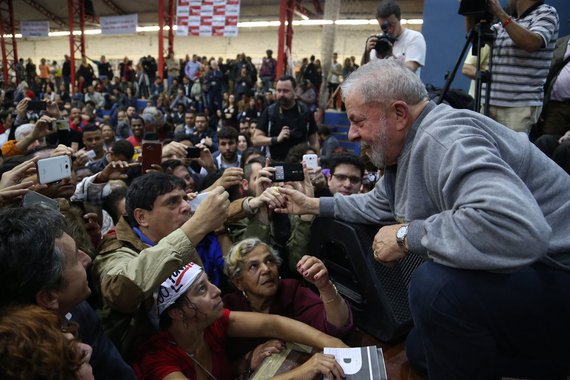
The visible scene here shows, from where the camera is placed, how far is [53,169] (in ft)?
6.72

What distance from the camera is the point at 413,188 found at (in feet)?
4.20

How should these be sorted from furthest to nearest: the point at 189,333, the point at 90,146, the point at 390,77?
1. the point at 90,146
2. the point at 189,333
3. the point at 390,77

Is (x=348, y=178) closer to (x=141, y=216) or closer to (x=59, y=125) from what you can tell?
(x=141, y=216)

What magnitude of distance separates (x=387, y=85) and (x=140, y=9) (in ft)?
63.6

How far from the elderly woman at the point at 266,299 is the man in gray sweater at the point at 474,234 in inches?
22.4

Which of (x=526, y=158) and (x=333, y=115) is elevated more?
(x=526, y=158)

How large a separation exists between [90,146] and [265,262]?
3.29 metres

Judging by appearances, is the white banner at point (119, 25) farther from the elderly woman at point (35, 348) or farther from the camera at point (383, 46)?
the elderly woman at point (35, 348)

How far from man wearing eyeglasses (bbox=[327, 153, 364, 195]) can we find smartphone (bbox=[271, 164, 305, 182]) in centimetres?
65

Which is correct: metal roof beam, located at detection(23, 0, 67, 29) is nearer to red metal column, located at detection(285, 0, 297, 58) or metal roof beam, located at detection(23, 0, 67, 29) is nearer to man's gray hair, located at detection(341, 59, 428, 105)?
red metal column, located at detection(285, 0, 297, 58)

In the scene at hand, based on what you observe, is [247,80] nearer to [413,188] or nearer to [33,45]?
[413,188]

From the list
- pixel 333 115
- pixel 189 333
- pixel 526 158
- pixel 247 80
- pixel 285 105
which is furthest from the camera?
pixel 247 80

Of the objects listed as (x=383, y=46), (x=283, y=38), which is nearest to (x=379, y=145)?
(x=383, y=46)

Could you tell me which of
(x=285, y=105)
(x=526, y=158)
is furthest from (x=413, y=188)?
(x=285, y=105)
